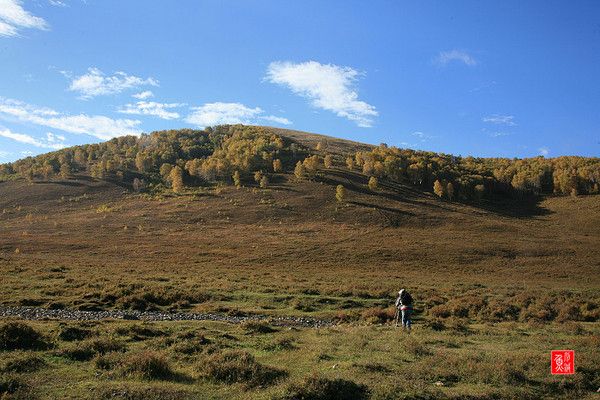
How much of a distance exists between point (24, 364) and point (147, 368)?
12.6 ft

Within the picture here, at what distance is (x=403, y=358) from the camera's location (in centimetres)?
1565

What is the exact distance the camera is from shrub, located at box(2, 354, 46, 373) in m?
12.3

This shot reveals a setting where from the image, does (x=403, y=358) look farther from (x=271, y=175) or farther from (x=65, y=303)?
(x=271, y=175)

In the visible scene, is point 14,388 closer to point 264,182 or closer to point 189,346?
point 189,346

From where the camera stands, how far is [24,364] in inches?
499

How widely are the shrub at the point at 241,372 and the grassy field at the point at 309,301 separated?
0.23ft

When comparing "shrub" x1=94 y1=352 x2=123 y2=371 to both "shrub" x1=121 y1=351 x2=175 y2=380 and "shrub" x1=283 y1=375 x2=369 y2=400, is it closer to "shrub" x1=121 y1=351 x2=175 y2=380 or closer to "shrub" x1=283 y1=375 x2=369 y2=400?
"shrub" x1=121 y1=351 x2=175 y2=380

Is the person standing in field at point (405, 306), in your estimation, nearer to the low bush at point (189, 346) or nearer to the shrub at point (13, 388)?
the low bush at point (189, 346)

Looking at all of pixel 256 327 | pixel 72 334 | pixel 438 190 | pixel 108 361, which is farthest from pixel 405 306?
pixel 438 190

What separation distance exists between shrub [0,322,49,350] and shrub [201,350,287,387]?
23.5 feet

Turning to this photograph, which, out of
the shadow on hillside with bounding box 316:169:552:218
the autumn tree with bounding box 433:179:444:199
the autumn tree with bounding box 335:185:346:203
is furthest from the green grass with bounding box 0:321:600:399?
the autumn tree with bounding box 433:179:444:199

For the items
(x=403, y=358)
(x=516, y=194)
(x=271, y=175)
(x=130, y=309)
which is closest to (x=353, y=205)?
(x=271, y=175)

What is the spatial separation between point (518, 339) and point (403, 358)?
8.46m

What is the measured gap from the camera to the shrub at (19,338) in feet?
49.3
